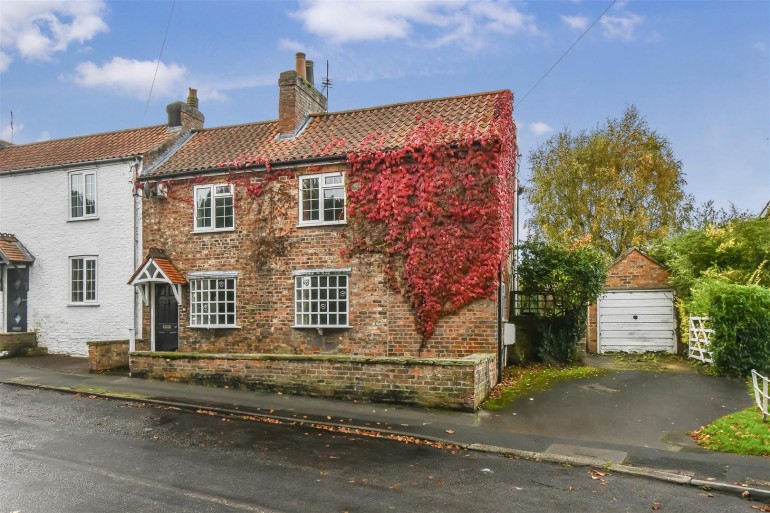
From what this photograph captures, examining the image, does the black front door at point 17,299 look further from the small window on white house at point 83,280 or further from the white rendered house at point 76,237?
the small window on white house at point 83,280

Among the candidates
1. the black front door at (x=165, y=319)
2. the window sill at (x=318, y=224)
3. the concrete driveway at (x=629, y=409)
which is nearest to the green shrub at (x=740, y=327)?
the concrete driveway at (x=629, y=409)

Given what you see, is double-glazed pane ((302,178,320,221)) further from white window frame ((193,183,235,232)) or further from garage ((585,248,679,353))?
garage ((585,248,679,353))

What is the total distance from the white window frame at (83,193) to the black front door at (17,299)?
290 cm

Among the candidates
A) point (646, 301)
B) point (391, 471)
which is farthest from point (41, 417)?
point (646, 301)

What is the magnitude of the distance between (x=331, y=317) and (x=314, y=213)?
3.07 meters

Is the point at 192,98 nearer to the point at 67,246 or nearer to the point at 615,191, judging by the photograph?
the point at 67,246

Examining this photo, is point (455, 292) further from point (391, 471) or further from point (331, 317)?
point (391, 471)

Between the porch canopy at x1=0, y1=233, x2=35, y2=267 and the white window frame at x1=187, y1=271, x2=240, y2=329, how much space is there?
721cm

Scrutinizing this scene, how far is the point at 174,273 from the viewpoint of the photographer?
718 inches

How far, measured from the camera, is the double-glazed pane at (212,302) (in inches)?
703

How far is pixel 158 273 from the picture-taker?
1802 cm

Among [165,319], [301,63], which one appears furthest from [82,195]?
[301,63]

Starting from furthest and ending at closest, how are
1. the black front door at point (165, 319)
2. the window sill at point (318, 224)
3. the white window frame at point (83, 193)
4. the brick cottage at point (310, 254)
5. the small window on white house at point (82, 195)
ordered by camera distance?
the small window on white house at point (82, 195) < the white window frame at point (83, 193) < the black front door at point (165, 319) < the window sill at point (318, 224) < the brick cottage at point (310, 254)

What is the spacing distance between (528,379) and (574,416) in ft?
11.6
